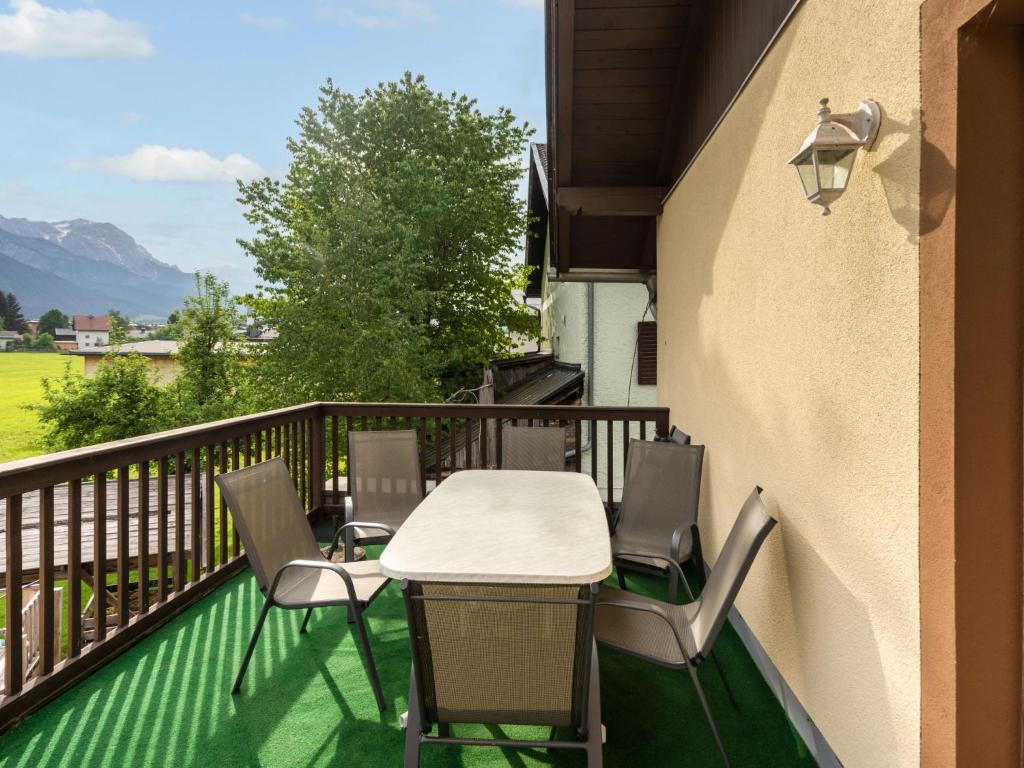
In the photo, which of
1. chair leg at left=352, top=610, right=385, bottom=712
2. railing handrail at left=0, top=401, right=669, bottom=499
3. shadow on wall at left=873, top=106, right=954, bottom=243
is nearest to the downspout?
railing handrail at left=0, top=401, right=669, bottom=499

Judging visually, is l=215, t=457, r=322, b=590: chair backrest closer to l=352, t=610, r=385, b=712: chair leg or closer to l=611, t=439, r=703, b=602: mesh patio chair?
l=352, t=610, r=385, b=712: chair leg

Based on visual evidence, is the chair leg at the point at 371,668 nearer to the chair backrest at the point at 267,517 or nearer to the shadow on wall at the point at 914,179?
the chair backrest at the point at 267,517

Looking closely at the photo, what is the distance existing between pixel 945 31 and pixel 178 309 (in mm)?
17873

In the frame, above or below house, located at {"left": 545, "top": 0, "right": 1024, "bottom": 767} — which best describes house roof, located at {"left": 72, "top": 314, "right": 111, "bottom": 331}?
above

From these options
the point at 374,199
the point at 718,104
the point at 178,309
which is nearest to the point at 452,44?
the point at 374,199

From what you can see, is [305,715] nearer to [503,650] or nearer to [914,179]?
[503,650]

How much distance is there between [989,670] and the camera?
1416 millimetres

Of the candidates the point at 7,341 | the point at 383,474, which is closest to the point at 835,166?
the point at 383,474

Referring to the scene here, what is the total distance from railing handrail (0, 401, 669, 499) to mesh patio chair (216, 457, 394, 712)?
0.57 m

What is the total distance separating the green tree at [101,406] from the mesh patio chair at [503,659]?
52.5 ft

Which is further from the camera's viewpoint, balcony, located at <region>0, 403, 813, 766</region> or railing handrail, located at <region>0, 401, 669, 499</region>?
railing handrail, located at <region>0, 401, 669, 499</region>

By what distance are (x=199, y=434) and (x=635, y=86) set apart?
3.92 m

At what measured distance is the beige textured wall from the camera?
1631 mm

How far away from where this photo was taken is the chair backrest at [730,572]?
2041mm
